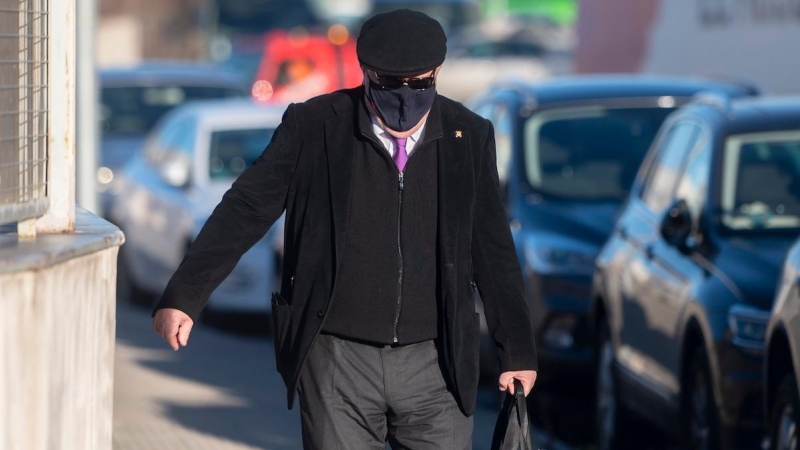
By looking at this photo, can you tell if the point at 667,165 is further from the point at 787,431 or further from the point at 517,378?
the point at 517,378

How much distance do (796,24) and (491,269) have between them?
10337 mm

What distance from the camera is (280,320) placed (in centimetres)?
427

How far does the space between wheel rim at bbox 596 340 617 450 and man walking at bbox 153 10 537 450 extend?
352cm

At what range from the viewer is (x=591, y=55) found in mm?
20969

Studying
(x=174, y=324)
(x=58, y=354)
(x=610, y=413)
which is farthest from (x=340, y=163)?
(x=610, y=413)

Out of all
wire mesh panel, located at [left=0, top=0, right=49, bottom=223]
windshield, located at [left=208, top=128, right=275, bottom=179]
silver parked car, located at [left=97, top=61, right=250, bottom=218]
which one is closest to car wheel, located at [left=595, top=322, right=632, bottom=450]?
wire mesh panel, located at [left=0, top=0, right=49, bottom=223]

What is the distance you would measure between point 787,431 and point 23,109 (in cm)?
287

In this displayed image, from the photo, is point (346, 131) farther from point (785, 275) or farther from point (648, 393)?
point (648, 393)

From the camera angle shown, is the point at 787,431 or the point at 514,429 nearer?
the point at 514,429

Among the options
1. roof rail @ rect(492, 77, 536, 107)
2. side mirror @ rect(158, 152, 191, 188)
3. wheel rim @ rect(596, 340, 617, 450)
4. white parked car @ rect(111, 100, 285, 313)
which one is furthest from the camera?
side mirror @ rect(158, 152, 191, 188)

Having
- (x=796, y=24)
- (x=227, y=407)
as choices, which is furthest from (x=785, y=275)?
(x=796, y=24)

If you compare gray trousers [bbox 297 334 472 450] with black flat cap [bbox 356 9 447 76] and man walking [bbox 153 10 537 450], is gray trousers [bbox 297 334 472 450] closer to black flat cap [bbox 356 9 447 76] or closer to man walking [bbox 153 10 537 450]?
man walking [bbox 153 10 537 450]

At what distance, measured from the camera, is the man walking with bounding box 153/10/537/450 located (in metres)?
4.18

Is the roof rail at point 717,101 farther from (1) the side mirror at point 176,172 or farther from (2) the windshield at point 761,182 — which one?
(1) the side mirror at point 176,172
